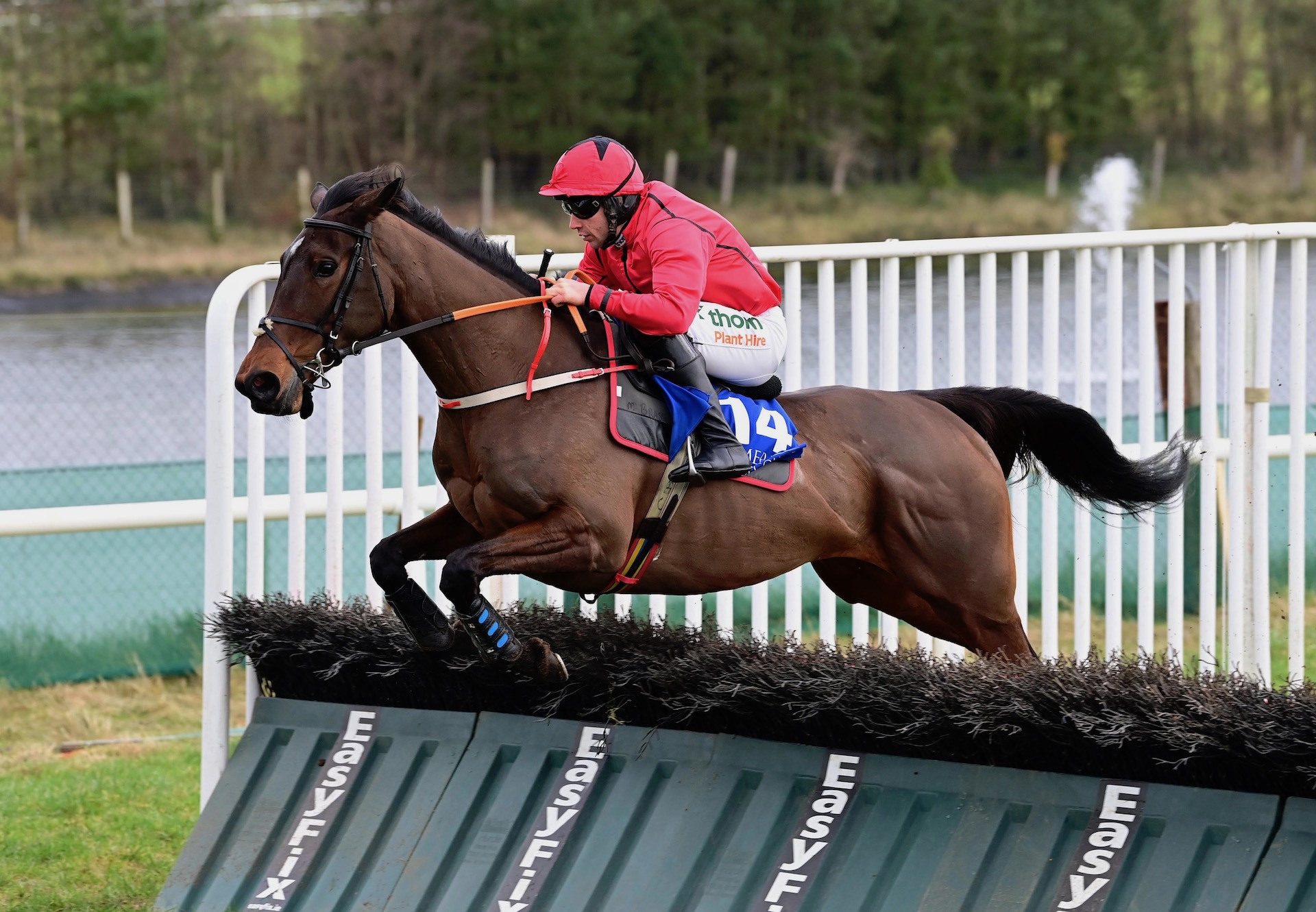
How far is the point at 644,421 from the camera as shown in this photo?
3846 millimetres

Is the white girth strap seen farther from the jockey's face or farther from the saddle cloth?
the jockey's face

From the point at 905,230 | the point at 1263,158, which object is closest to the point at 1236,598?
the point at 905,230

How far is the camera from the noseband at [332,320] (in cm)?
353

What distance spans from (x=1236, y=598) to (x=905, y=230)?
23.6m

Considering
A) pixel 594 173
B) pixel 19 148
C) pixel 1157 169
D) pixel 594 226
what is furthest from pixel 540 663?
pixel 1157 169

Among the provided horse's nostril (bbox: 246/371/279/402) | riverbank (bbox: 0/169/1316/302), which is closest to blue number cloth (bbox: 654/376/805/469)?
horse's nostril (bbox: 246/371/279/402)

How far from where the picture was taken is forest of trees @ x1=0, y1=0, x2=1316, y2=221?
1168 inches

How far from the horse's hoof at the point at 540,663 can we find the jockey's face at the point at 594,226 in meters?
1.00

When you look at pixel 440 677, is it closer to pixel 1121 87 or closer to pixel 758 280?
pixel 758 280

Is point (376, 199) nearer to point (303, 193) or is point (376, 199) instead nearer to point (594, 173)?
point (594, 173)

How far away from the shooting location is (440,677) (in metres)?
4.04

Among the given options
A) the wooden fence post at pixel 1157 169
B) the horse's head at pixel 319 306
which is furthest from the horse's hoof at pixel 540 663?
the wooden fence post at pixel 1157 169

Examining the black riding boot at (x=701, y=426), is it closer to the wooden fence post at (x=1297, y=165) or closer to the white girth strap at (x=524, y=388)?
the white girth strap at (x=524, y=388)

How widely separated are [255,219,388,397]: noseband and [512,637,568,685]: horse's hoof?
77cm
